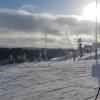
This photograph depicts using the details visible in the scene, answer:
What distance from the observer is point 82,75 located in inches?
585

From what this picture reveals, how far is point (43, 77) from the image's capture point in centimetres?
1516

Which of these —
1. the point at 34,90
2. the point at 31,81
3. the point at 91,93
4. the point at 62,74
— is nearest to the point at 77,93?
the point at 91,93

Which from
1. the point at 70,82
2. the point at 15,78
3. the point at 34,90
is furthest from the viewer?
the point at 15,78

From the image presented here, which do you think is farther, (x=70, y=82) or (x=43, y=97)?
(x=70, y=82)

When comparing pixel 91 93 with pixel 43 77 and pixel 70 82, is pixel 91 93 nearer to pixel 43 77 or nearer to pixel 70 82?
pixel 70 82

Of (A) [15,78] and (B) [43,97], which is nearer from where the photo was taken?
(B) [43,97]

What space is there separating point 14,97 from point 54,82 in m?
2.69

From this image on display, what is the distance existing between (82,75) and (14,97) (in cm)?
455

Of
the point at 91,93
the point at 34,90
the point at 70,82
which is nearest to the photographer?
the point at 91,93

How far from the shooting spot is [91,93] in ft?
35.6

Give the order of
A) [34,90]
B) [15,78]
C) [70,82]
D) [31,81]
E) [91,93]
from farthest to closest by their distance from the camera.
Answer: [15,78]
[31,81]
[70,82]
[34,90]
[91,93]

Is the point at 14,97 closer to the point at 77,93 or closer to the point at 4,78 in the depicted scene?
the point at 77,93

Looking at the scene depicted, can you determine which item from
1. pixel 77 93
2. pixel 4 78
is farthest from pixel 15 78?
pixel 77 93

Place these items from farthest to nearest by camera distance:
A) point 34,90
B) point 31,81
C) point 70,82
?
point 31,81
point 70,82
point 34,90
